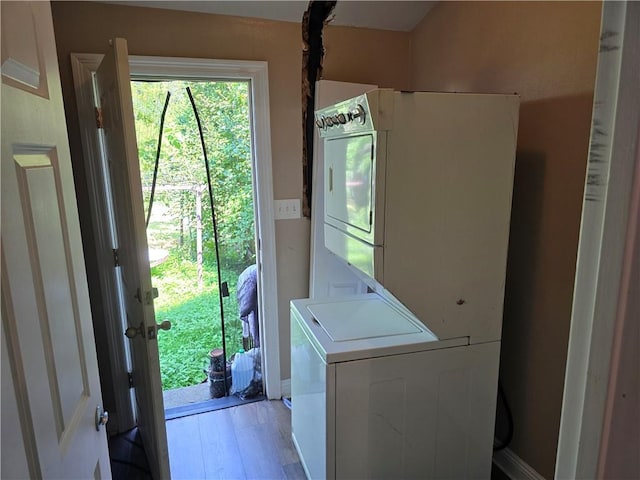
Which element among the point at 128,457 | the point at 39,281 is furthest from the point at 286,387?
the point at 39,281

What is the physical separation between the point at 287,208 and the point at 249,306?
2.56 ft

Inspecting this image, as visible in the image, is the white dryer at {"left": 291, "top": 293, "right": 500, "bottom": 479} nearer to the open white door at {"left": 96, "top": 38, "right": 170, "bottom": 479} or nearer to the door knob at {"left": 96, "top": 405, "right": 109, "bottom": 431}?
the open white door at {"left": 96, "top": 38, "right": 170, "bottom": 479}

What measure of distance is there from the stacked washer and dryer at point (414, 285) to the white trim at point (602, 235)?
0.95m

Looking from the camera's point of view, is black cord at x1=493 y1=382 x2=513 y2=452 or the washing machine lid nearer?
the washing machine lid

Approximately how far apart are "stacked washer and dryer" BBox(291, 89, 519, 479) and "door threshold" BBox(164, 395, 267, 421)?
944 mm

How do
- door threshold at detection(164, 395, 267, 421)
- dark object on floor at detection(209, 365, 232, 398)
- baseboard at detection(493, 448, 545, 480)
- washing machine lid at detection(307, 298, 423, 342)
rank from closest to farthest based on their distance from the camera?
washing machine lid at detection(307, 298, 423, 342) < baseboard at detection(493, 448, 545, 480) < door threshold at detection(164, 395, 267, 421) < dark object on floor at detection(209, 365, 232, 398)

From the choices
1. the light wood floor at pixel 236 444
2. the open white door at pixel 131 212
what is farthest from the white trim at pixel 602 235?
the light wood floor at pixel 236 444

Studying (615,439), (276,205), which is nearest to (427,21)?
(276,205)

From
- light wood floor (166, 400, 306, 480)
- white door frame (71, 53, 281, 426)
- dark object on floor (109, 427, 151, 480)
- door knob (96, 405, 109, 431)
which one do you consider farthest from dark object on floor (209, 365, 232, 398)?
door knob (96, 405, 109, 431)

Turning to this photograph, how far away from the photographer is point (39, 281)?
0.71 m

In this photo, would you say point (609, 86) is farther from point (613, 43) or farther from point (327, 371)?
point (327, 371)

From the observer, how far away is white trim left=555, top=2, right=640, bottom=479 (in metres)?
0.42

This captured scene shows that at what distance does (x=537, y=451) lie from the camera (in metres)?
1.82

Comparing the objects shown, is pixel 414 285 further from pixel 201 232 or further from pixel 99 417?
pixel 201 232
